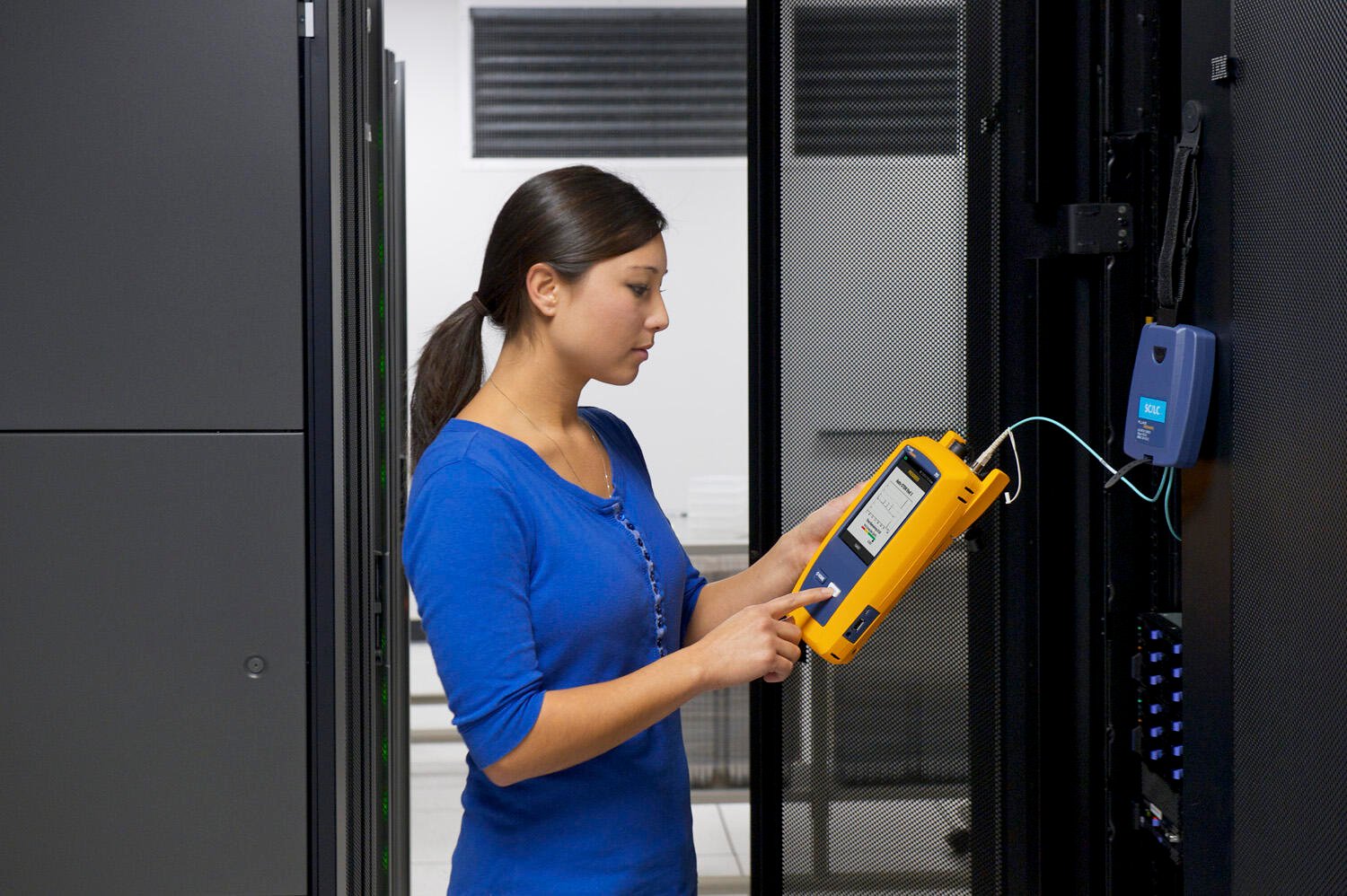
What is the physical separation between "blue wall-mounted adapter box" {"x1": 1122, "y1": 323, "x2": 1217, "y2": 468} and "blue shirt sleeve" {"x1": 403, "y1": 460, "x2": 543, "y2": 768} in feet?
1.87

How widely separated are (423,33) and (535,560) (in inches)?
137

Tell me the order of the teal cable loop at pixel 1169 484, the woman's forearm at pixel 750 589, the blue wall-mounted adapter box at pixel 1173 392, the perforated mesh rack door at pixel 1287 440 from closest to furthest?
1. the perforated mesh rack door at pixel 1287 440
2. the blue wall-mounted adapter box at pixel 1173 392
3. the teal cable loop at pixel 1169 484
4. the woman's forearm at pixel 750 589

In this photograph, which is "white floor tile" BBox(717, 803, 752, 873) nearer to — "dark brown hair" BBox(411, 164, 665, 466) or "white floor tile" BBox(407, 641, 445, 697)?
"white floor tile" BBox(407, 641, 445, 697)

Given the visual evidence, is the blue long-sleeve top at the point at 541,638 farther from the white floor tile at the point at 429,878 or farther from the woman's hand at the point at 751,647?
the white floor tile at the point at 429,878

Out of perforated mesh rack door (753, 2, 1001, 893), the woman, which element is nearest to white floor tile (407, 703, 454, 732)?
perforated mesh rack door (753, 2, 1001, 893)

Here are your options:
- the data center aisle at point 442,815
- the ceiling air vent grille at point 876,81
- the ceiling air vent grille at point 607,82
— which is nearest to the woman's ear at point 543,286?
the ceiling air vent grille at point 876,81

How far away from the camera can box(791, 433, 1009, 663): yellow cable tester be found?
1183 mm

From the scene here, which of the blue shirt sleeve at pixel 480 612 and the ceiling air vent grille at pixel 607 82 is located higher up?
the ceiling air vent grille at pixel 607 82

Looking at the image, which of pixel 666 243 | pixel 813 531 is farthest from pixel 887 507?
pixel 666 243

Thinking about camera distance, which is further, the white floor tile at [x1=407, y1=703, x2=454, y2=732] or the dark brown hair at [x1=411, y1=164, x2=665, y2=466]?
the white floor tile at [x1=407, y1=703, x2=454, y2=732]

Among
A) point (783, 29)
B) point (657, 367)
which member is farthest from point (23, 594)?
point (657, 367)

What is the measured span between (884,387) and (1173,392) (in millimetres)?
554

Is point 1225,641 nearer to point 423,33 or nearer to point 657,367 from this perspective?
point 657,367

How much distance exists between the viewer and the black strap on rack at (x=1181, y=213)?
951 millimetres
